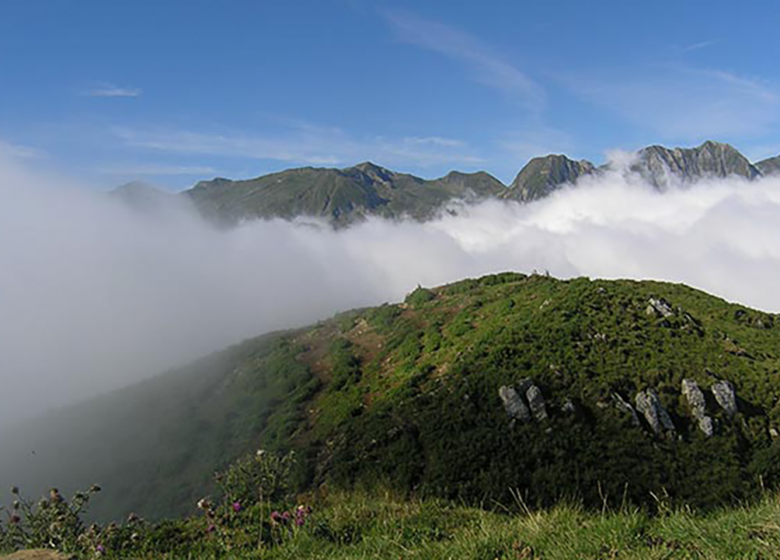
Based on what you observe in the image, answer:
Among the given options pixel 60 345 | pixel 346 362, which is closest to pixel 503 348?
pixel 346 362

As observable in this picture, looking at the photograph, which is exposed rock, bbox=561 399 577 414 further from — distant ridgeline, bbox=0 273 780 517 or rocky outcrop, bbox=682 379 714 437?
rocky outcrop, bbox=682 379 714 437

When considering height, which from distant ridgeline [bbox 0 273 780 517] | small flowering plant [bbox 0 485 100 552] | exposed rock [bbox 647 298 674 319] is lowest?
distant ridgeline [bbox 0 273 780 517]

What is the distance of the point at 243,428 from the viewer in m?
45.2

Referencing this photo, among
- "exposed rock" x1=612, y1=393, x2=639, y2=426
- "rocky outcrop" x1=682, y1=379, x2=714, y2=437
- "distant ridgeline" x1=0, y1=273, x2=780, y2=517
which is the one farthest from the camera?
"exposed rock" x1=612, y1=393, x2=639, y2=426

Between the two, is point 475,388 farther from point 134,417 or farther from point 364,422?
point 134,417

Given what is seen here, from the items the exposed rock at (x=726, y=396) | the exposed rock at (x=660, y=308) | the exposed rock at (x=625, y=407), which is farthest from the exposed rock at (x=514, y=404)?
the exposed rock at (x=660, y=308)

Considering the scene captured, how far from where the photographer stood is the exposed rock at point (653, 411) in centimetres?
2767

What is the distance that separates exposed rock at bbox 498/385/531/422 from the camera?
28.7 metres

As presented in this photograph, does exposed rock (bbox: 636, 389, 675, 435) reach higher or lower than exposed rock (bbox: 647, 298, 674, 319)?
lower

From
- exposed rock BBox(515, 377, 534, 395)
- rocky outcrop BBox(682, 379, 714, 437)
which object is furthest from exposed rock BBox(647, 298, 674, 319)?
exposed rock BBox(515, 377, 534, 395)

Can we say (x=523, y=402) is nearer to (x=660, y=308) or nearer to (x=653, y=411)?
(x=653, y=411)

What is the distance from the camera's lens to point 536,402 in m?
29.2

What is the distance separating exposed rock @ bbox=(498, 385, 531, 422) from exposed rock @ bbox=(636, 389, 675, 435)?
20.1 feet

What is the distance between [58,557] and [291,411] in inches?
1536
